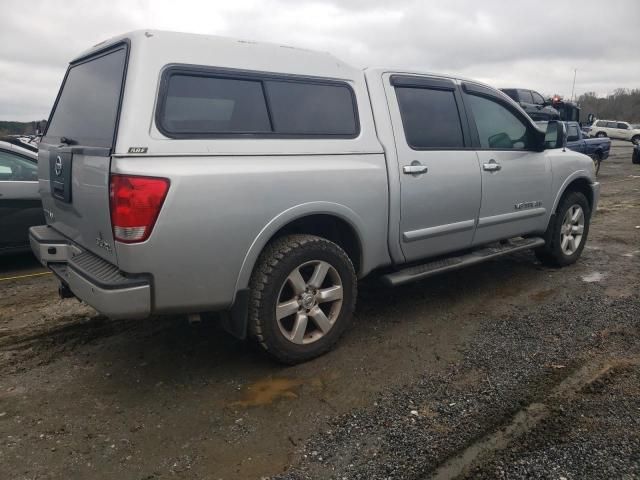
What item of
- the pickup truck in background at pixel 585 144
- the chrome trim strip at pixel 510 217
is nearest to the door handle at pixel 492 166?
the chrome trim strip at pixel 510 217

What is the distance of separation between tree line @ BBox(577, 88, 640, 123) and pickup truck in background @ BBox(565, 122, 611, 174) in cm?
5605

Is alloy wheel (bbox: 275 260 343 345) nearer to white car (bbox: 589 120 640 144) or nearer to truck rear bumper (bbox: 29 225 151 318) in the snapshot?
truck rear bumper (bbox: 29 225 151 318)

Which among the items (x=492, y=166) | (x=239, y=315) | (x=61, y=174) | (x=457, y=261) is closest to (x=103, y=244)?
(x=61, y=174)

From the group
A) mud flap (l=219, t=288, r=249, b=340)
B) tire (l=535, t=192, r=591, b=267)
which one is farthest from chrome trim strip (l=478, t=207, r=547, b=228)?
mud flap (l=219, t=288, r=249, b=340)

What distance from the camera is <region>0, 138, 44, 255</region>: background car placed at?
558 centimetres

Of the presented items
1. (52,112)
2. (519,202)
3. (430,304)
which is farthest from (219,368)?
(519,202)

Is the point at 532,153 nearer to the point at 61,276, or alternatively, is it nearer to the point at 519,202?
the point at 519,202

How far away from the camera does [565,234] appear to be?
5543 millimetres

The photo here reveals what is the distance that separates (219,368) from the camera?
339 cm

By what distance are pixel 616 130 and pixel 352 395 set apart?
4385 cm

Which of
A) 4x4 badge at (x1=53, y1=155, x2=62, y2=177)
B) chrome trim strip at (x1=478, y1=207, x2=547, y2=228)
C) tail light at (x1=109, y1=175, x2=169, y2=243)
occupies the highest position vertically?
4x4 badge at (x1=53, y1=155, x2=62, y2=177)

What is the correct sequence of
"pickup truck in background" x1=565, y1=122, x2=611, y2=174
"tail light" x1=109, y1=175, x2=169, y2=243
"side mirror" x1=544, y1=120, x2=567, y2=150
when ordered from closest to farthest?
"tail light" x1=109, y1=175, x2=169, y2=243 → "side mirror" x1=544, y1=120, x2=567, y2=150 → "pickup truck in background" x1=565, y1=122, x2=611, y2=174

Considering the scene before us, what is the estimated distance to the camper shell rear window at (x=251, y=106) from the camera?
2.83m

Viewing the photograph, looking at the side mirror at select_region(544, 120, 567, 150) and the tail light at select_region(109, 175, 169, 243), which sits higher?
the side mirror at select_region(544, 120, 567, 150)
